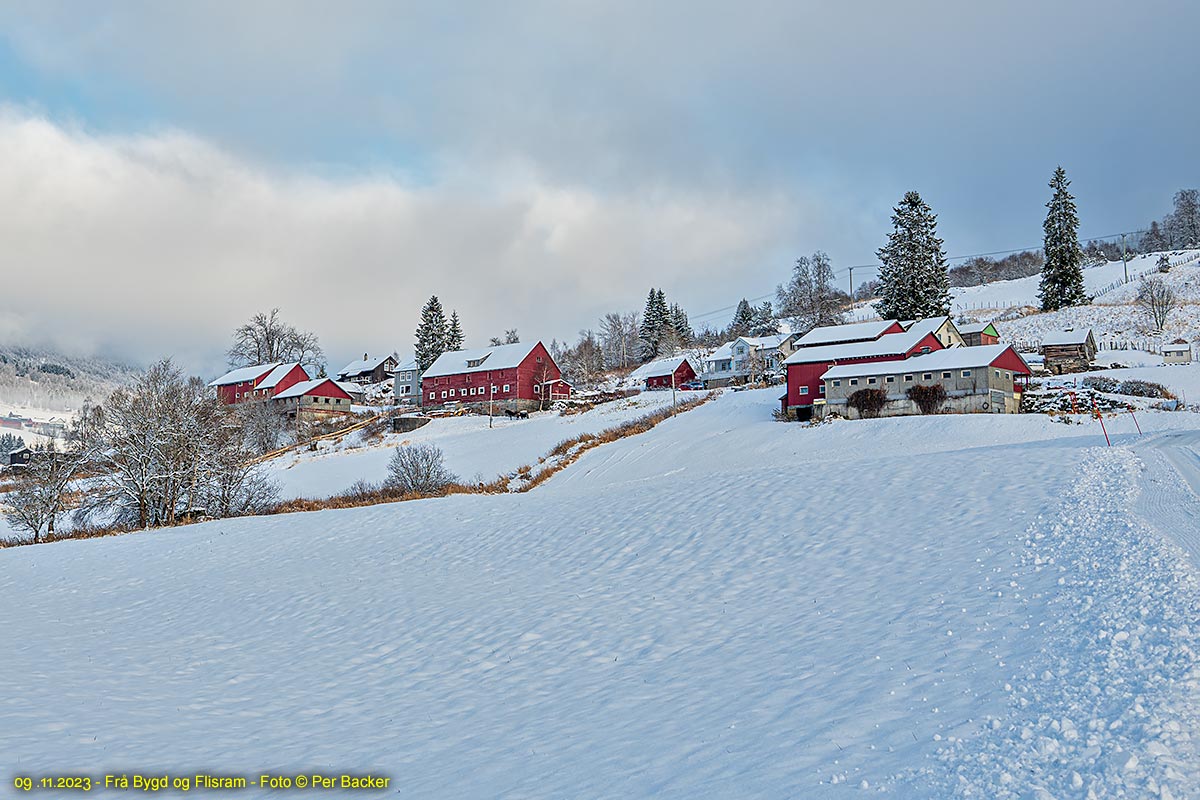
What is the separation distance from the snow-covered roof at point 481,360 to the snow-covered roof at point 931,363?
38380 millimetres

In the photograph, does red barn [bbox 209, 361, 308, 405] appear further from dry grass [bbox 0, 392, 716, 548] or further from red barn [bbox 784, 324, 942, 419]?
red barn [bbox 784, 324, 942, 419]

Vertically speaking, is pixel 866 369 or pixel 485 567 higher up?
pixel 866 369

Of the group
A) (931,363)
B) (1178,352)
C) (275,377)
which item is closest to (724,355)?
(931,363)

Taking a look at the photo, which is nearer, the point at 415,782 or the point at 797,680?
the point at 415,782

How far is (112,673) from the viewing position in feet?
35.9

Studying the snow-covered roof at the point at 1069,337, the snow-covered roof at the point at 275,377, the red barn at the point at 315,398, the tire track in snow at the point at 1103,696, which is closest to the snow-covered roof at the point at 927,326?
the snow-covered roof at the point at 1069,337

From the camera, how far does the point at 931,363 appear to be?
44.4 metres

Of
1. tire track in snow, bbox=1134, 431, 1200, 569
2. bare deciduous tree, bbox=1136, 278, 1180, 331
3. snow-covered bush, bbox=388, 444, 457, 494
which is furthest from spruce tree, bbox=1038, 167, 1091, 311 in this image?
snow-covered bush, bbox=388, 444, 457, 494

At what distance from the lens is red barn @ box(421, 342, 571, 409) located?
76438 millimetres

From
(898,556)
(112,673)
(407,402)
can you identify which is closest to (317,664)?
(112,673)

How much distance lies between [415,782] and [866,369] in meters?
44.2

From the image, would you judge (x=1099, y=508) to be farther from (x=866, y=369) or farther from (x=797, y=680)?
(x=866, y=369)

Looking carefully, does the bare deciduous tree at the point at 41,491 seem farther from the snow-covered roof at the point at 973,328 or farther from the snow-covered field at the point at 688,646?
the snow-covered roof at the point at 973,328

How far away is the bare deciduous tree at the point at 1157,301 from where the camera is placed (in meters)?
72.4
